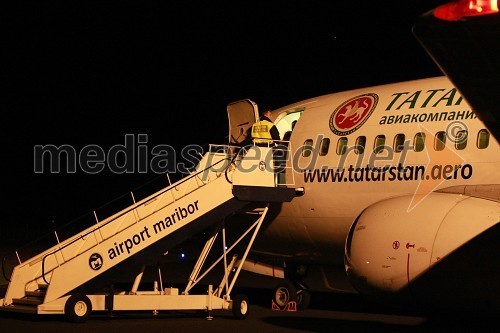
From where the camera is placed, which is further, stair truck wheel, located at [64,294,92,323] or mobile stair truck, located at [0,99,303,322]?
mobile stair truck, located at [0,99,303,322]

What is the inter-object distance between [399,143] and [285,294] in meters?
4.77

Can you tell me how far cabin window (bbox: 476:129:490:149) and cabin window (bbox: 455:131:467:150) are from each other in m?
Answer: 0.25

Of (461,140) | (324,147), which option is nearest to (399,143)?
(461,140)

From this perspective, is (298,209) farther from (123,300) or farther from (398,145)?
(123,300)

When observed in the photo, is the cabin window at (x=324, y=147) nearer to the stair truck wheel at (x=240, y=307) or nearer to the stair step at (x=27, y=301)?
the stair truck wheel at (x=240, y=307)

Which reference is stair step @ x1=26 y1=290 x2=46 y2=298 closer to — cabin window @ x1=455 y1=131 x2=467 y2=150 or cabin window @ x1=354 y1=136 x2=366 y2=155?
cabin window @ x1=354 y1=136 x2=366 y2=155

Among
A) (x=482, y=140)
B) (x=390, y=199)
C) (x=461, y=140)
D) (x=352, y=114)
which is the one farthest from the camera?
(x=352, y=114)

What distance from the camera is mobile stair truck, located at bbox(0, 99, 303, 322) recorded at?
15.2m

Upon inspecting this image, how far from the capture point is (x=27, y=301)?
15391 mm

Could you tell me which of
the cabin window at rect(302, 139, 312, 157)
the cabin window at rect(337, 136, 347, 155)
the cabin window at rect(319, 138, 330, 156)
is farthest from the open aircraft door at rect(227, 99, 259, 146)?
the cabin window at rect(337, 136, 347, 155)

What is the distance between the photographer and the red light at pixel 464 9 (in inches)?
203

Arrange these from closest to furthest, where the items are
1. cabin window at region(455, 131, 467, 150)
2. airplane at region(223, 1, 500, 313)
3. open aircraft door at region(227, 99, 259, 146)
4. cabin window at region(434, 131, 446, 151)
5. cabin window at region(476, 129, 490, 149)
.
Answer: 1. airplane at region(223, 1, 500, 313)
2. cabin window at region(476, 129, 490, 149)
3. cabin window at region(455, 131, 467, 150)
4. cabin window at region(434, 131, 446, 151)
5. open aircraft door at region(227, 99, 259, 146)

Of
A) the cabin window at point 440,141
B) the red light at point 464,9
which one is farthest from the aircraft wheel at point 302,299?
the red light at point 464,9

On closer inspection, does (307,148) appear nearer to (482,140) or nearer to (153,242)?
(153,242)
